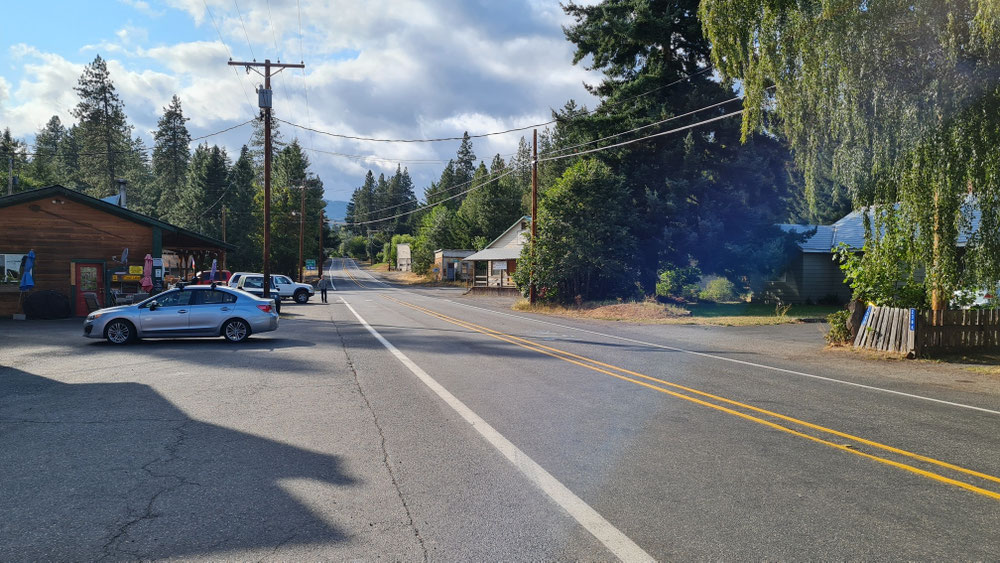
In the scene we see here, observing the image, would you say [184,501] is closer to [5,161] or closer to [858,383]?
[858,383]

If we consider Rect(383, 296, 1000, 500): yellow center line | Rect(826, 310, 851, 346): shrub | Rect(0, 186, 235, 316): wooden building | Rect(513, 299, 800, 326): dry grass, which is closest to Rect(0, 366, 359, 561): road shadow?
Rect(383, 296, 1000, 500): yellow center line

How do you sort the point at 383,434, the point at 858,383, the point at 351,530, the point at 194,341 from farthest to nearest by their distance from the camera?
the point at 194,341 → the point at 858,383 → the point at 383,434 → the point at 351,530

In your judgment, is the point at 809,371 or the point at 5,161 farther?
the point at 5,161

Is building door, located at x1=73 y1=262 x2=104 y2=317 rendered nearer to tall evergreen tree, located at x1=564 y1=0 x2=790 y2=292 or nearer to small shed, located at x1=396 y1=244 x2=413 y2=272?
tall evergreen tree, located at x1=564 y1=0 x2=790 y2=292

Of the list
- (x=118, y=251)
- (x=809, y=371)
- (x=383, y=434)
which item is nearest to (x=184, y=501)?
(x=383, y=434)

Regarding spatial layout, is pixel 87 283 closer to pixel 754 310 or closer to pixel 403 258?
pixel 754 310

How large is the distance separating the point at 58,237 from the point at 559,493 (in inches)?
1051

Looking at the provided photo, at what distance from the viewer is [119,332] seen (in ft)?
50.1

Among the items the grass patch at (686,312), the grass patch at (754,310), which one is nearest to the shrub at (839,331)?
the grass patch at (686,312)

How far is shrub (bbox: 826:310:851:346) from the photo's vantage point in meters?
16.2

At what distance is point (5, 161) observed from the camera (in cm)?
8900

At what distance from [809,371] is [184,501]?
440 inches

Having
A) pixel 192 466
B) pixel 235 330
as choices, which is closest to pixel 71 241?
pixel 235 330

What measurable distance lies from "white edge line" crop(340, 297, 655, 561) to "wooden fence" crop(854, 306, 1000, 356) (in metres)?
11.4
